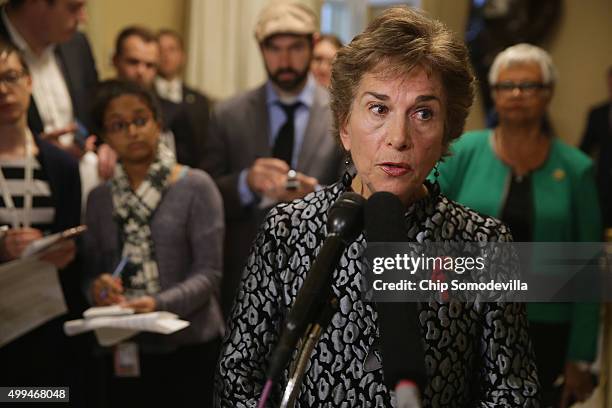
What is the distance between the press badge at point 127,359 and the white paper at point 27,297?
0.64 feet

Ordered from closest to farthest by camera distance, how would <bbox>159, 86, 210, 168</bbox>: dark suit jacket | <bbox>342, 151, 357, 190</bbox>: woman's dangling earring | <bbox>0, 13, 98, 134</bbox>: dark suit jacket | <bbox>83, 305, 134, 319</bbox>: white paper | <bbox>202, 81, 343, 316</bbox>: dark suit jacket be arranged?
<bbox>342, 151, 357, 190</bbox>: woman's dangling earring, <bbox>83, 305, 134, 319</bbox>: white paper, <bbox>202, 81, 343, 316</bbox>: dark suit jacket, <bbox>0, 13, 98, 134</bbox>: dark suit jacket, <bbox>159, 86, 210, 168</bbox>: dark suit jacket

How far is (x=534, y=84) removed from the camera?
2477 millimetres

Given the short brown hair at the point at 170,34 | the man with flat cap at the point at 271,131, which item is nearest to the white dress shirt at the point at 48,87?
the man with flat cap at the point at 271,131

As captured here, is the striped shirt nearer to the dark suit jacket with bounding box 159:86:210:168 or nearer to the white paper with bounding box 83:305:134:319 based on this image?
the white paper with bounding box 83:305:134:319

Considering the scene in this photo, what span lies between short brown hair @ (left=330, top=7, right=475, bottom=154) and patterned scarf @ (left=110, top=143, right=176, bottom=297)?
116 cm

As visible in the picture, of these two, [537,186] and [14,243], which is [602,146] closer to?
[537,186]

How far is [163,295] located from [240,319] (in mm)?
986

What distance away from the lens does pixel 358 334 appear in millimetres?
1376

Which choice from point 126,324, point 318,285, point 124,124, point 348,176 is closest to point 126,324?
point 126,324

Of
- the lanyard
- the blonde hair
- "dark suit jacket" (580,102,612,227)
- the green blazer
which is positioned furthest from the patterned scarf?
"dark suit jacket" (580,102,612,227)

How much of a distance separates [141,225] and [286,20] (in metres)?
0.89

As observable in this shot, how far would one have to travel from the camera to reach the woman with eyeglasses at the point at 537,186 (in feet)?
7.64

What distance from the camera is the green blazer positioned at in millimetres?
2316

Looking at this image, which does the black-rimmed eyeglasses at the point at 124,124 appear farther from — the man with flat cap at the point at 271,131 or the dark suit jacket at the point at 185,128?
the dark suit jacket at the point at 185,128
